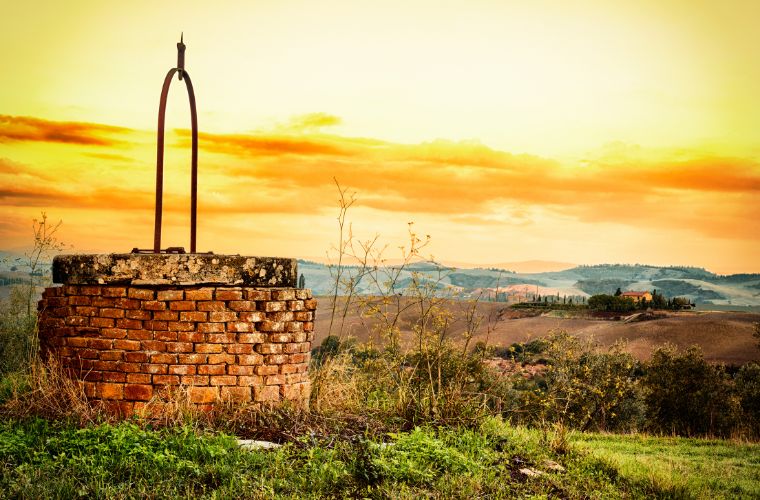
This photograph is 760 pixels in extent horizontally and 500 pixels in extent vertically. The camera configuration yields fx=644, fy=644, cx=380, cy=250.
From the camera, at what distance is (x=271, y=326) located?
641 cm

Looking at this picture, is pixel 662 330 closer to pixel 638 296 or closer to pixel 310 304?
pixel 638 296

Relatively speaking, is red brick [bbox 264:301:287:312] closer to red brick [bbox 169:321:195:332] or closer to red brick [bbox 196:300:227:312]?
red brick [bbox 196:300:227:312]

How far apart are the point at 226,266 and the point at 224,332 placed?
65 cm

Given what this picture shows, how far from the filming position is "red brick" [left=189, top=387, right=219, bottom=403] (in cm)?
607

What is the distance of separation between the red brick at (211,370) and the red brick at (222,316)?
43cm

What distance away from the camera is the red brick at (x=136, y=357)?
612 cm

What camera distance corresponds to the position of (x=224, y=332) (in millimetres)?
6184

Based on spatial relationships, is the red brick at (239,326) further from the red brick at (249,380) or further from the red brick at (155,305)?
the red brick at (155,305)

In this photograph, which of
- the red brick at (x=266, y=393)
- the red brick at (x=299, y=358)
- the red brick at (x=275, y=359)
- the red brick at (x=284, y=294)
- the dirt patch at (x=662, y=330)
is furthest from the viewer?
the dirt patch at (x=662, y=330)


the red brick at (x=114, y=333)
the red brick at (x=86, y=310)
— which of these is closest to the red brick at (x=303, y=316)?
the red brick at (x=114, y=333)

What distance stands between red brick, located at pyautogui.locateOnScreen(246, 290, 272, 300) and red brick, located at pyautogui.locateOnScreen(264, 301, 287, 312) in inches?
2.4

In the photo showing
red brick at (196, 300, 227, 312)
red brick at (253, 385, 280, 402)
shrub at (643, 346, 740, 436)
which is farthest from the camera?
shrub at (643, 346, 740, 436)

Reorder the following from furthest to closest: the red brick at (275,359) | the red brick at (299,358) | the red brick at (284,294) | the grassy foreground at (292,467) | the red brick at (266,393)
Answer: the red brick at (299,358) < the red brick at (284,294) < the red brick at (275,359) < the red brick at (266,393) < the grassy foreground at (292,467)

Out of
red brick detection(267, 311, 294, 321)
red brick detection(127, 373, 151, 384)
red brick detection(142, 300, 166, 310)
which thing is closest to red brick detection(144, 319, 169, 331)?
red brick detection(142, 300, 166, 310)
